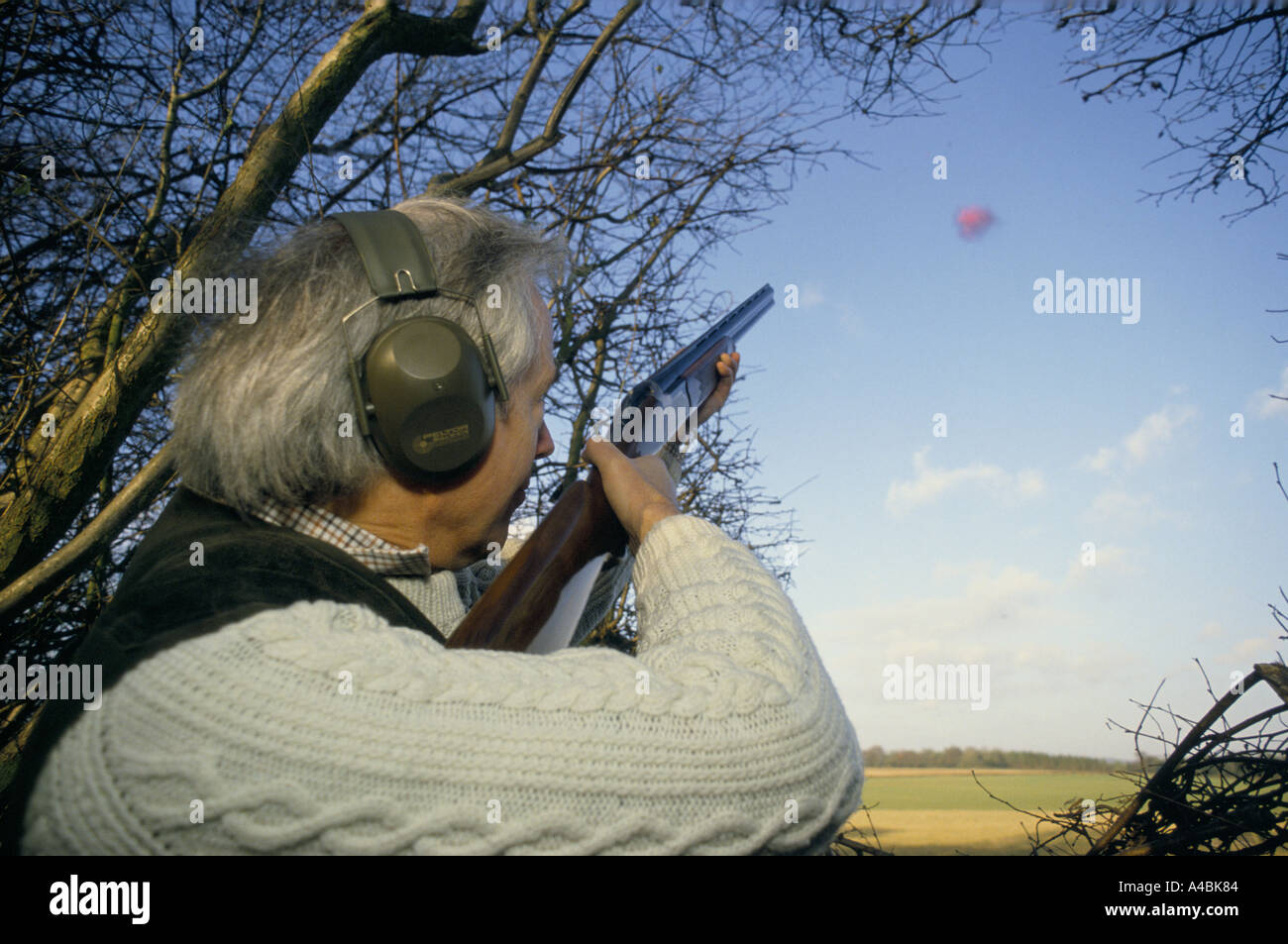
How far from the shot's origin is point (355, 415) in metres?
1.53

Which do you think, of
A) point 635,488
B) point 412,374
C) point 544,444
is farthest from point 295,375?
point 635,488

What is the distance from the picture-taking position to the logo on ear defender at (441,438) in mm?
1540

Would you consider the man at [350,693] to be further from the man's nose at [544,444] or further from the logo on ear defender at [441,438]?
the man's nose at [544,444]

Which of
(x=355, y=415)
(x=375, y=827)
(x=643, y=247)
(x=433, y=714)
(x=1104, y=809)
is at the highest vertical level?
(x=643, y=247)

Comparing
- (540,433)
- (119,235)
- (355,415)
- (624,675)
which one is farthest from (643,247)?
(624,675)

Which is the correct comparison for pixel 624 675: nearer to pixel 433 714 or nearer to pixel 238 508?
pixel 433 714

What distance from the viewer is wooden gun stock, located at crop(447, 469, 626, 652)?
1.49 meters

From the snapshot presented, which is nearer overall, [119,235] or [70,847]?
[70,847]

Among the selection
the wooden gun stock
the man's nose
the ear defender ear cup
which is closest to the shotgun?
the wooden gun stock

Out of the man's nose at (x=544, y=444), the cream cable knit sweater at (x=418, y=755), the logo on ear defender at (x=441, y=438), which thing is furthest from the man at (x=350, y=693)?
the man's nose at (x=544, y=444)

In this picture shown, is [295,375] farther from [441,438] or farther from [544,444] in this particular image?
[544,444]
